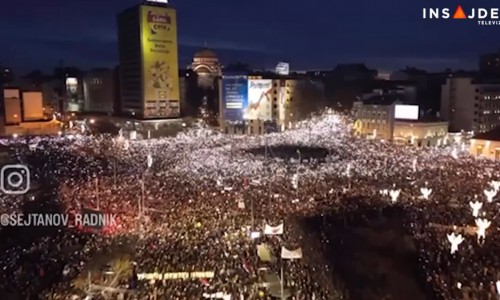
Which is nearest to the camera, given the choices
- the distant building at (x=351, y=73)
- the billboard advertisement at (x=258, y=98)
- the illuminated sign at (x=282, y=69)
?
the billboard advertisement at (x=258, y=98)

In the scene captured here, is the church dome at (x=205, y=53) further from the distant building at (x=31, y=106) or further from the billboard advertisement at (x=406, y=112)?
the billboard advertisement at (x=406, y=112)

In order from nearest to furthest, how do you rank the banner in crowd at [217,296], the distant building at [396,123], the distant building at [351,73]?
1. the banner in crowd at [217,296]
2. the distant building at [396,123]
3. the distant building at [351,73]

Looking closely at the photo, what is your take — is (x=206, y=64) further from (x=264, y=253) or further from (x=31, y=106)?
(x=264, y=253)

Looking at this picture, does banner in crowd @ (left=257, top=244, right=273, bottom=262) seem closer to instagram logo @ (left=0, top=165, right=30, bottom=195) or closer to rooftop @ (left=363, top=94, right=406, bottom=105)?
instagram logo @ (left=0, top=165, right=30, bottom=195)

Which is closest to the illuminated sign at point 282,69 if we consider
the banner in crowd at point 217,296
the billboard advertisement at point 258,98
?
the billboard advertisement at point 258,98

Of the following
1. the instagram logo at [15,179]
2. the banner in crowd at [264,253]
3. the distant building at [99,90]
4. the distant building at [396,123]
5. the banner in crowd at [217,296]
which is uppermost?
the distant building at [99,90]

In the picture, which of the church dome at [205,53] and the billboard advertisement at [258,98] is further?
the church dome at [205,53]
